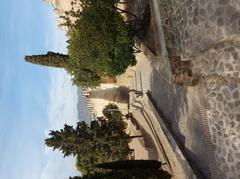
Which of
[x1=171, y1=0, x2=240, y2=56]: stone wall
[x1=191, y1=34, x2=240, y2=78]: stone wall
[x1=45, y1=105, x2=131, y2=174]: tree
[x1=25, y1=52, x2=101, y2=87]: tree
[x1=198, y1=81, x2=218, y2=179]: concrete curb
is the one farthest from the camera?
[x1=25, y1=52, x2=101, y2=87]: tree

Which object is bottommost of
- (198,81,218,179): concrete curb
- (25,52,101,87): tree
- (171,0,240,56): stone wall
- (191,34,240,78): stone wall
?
(198,81,218,179): concrete curb

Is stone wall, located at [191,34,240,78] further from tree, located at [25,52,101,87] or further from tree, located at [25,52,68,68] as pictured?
tree, located at [25,52,68,68]

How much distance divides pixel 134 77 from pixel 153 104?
7.53 meters

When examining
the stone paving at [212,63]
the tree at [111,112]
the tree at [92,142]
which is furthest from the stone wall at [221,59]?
the tree at [111,112]

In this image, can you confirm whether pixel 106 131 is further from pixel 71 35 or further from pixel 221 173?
pixel 221 173

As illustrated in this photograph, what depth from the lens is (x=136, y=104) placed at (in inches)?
1227

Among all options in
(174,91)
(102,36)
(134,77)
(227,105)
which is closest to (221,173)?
(227,105)

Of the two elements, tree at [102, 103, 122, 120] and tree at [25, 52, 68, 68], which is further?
tree at [102, 103, 122, 120]

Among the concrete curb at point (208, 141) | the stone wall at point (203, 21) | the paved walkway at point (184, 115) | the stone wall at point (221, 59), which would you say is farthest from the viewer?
the paved walkway at point (184, 115)

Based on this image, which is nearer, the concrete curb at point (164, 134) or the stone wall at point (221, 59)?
the stone wall at point (221, 59)

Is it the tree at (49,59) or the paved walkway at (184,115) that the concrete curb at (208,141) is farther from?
the tree at (49,59)

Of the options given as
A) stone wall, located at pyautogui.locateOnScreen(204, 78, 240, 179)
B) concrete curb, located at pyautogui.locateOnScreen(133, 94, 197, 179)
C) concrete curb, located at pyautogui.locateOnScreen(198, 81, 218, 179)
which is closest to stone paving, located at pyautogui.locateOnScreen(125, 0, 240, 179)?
stone wall, located at pyautogui.locateOnScreen(204, 78, 240, 179)

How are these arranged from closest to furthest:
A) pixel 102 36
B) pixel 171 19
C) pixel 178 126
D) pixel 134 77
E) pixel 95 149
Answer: pixel 171 19 < pixel 178 126 < pixel 102 36 < pixel 95 149 < pixel 134 77

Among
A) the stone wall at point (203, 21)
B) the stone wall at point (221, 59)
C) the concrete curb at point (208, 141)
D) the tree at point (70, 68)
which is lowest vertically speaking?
the concrete curb at point (208, 141)
